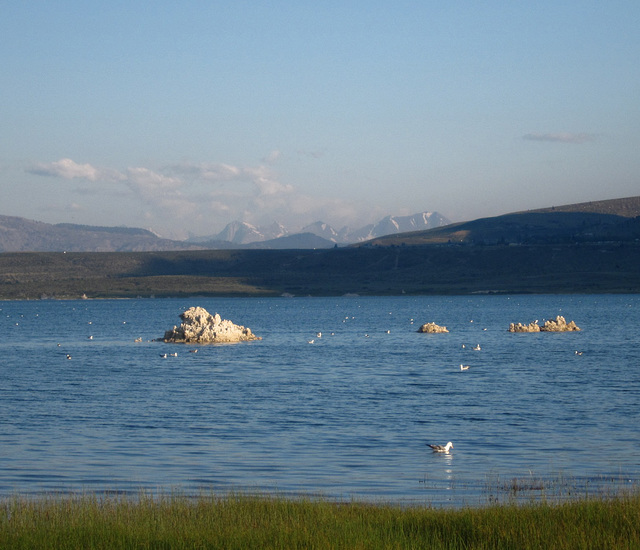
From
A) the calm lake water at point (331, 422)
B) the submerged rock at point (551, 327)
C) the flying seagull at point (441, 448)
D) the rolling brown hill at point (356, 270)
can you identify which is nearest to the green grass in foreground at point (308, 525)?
the calm lake water at point (331, 422)

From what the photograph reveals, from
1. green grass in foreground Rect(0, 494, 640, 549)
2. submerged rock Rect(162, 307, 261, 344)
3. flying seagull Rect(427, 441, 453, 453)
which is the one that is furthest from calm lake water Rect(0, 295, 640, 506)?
submerged rock Rect(162, 307, 261, 344)

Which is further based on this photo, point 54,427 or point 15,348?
point 15,348

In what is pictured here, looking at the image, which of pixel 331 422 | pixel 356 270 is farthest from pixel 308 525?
pixel 356 270

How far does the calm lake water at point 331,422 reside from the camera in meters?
15.0

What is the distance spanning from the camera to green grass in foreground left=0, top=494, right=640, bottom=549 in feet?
33.3

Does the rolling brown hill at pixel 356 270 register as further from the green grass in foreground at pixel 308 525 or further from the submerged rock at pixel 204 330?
the green grass in foreground at pixel 308 525

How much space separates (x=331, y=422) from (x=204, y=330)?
29660mm

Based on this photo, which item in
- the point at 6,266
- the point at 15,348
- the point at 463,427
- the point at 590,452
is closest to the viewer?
the point at 590,452

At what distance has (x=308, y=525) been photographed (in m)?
10.9

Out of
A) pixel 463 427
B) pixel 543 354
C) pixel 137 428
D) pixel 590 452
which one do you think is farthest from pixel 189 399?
pixel 543 354

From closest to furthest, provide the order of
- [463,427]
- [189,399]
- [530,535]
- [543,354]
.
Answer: [530,535] → [463,427] → [189,399] → [543,354]

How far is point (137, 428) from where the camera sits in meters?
20.9

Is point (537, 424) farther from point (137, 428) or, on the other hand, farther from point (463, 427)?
point (137, 428)

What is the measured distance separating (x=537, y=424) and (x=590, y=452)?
3.43 meters
